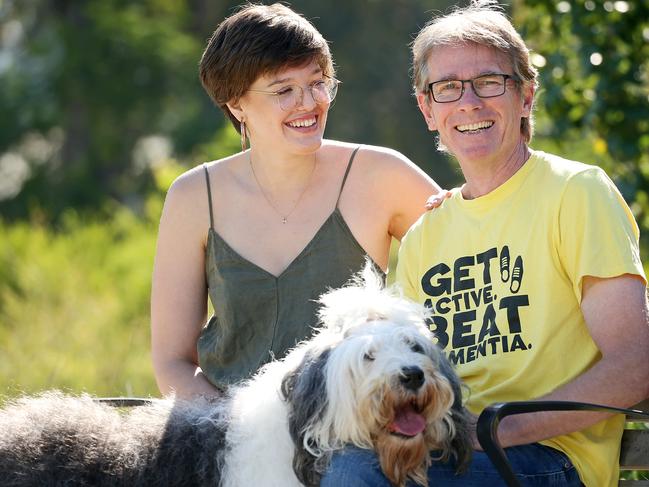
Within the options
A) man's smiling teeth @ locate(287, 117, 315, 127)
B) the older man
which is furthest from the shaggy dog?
man's smiling teeth @ locate(287, 117, 315, 127)

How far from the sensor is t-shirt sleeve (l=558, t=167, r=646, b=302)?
10.8ft

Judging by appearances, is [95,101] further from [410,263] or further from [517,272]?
[517,272]

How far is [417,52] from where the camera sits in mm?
3982

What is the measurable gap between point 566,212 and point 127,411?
5.36 ft

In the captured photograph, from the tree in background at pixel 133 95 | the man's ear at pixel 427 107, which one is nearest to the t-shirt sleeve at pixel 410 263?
the man's ear at pixel 427 107

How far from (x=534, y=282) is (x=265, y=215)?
1406 millimetres

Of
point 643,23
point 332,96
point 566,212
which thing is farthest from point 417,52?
point 643,23

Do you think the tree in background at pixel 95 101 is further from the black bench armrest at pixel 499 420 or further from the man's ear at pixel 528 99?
the black bench armrest at pixel 499 420

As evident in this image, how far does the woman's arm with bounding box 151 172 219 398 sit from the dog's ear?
3.80 ft

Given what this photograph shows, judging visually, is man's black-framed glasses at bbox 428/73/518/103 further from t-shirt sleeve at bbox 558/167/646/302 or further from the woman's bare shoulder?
the woman's bare shoulder

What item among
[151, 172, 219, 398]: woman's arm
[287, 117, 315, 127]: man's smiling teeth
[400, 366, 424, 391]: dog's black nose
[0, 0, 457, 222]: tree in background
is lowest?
[400, 366, 424, 391]: dog's black nose

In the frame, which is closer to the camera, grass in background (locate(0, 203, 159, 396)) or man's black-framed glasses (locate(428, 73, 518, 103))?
man's black-framed glasses (locate(428, 73, 518, 103))

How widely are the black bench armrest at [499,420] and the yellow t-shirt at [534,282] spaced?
344mm

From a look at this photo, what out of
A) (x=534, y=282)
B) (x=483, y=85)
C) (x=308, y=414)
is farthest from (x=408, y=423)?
(x=483, y=85)
